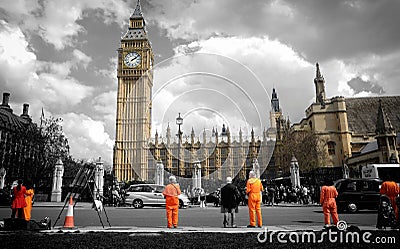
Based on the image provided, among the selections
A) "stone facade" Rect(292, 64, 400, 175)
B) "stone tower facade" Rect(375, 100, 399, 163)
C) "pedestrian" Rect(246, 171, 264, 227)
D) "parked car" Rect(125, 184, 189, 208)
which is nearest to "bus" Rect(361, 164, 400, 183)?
"parked car" Rect(125, 184, 189, 208)

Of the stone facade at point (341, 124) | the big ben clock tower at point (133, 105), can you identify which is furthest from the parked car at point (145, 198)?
the big ben clock tower at point (133, 105)

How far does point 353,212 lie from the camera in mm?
15031

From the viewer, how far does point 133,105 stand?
248 feet

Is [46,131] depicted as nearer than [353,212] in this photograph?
No

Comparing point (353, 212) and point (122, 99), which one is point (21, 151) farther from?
point (353, 212)

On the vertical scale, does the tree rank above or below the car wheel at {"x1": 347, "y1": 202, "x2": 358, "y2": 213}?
above

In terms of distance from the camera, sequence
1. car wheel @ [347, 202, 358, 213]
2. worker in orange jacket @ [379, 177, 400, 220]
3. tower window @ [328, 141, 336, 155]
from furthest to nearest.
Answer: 1. tower window @ [328, 141, 336, 155]
2. car wheel @ [347, 202, 358, 213]
3. worker in orange jacket @ [379, 177, 400, 220]

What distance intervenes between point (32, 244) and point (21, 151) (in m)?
44.8

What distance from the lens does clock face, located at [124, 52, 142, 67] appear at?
7850 centimetres

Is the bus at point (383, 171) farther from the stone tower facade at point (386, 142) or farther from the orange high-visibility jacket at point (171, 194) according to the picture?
the orange high-visibility jacket at point (171, 194)

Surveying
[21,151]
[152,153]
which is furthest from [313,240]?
[152,153]

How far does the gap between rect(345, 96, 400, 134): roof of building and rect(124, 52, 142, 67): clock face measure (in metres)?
50.9

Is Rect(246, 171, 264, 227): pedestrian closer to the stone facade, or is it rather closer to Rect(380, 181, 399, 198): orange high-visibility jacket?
Rect(380, 181, 399, 198): orange high-visibility jacket

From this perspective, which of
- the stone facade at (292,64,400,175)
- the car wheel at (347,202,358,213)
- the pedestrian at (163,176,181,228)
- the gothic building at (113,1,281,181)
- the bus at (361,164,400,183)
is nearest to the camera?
the pedestrian at (163,176,181,228)
